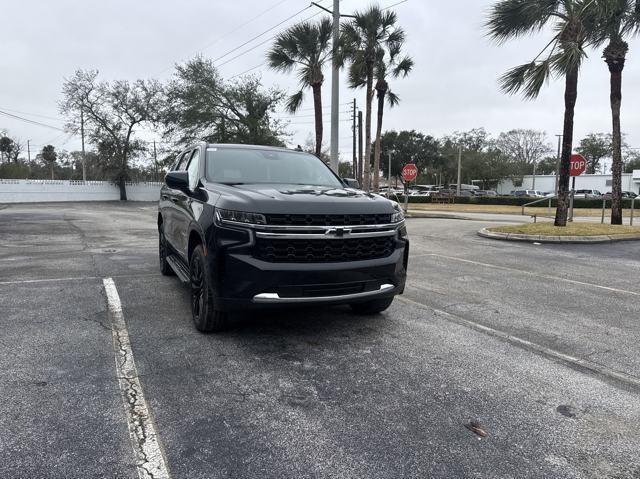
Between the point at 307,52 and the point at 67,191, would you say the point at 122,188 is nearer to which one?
the point at 67,191

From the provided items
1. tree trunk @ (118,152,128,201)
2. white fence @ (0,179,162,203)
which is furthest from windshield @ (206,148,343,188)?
tree trunk @ (118,152,128,201)

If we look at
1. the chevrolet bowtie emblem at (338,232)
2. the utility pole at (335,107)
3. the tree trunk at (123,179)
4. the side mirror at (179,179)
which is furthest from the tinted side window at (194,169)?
the tree trunk at (123,179)

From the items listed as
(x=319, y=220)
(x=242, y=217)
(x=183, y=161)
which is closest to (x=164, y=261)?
(x=183, y=161)

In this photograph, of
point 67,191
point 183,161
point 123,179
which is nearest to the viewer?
point 183,161

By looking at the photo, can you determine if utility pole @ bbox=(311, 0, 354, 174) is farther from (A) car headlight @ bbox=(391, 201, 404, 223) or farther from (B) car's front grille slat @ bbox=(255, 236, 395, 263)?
(B) car's front grille slat @ bbox=(255, 236, 395, 263)

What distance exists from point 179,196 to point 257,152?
1.07 meters

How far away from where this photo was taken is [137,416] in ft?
9.35

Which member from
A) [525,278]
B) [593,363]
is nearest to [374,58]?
[525,278]

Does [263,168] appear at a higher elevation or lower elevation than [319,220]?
higher

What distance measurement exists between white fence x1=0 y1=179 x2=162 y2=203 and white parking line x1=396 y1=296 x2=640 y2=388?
40926 millimetres

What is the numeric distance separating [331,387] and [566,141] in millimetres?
13677

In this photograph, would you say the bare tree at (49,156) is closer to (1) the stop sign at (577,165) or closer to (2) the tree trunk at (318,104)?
A: (2) the tree trunk at (318,104)

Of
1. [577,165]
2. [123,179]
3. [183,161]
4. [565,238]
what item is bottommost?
[565,238]

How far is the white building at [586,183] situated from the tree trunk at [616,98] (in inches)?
1824
